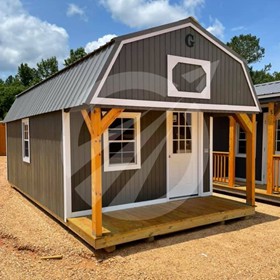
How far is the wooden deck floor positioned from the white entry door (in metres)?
0.38

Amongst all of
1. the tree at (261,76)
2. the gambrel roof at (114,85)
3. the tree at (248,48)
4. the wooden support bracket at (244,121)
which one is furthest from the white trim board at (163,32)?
the tree at (248,48)

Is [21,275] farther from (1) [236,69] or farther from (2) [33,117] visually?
(1) [236,69]

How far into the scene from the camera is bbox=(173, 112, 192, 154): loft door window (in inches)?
256

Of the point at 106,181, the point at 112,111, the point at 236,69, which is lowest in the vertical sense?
the point at 106,181

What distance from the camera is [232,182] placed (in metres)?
7.94

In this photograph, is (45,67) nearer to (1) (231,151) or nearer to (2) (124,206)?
(1) (231,151)

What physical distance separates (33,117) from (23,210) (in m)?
2.23

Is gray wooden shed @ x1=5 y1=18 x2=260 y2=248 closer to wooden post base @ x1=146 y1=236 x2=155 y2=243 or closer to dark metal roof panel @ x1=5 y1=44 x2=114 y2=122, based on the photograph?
dark metal roof panel @ x1=5 y1=44 x2=114 y2=122

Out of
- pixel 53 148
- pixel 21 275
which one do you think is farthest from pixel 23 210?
pixel 21 275

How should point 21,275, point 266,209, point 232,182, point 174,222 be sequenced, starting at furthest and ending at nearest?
point 232,182
point 266,209
point 174,222
point 21,275

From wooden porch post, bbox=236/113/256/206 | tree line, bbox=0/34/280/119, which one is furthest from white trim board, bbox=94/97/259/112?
tree line, bbox=0/34/280/119

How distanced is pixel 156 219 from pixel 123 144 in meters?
1.65

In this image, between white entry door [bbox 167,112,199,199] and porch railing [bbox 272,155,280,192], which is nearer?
white entry door [bbox 167,112,199,199]

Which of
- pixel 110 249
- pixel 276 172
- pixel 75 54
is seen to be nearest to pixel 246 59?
pixel 75 54
